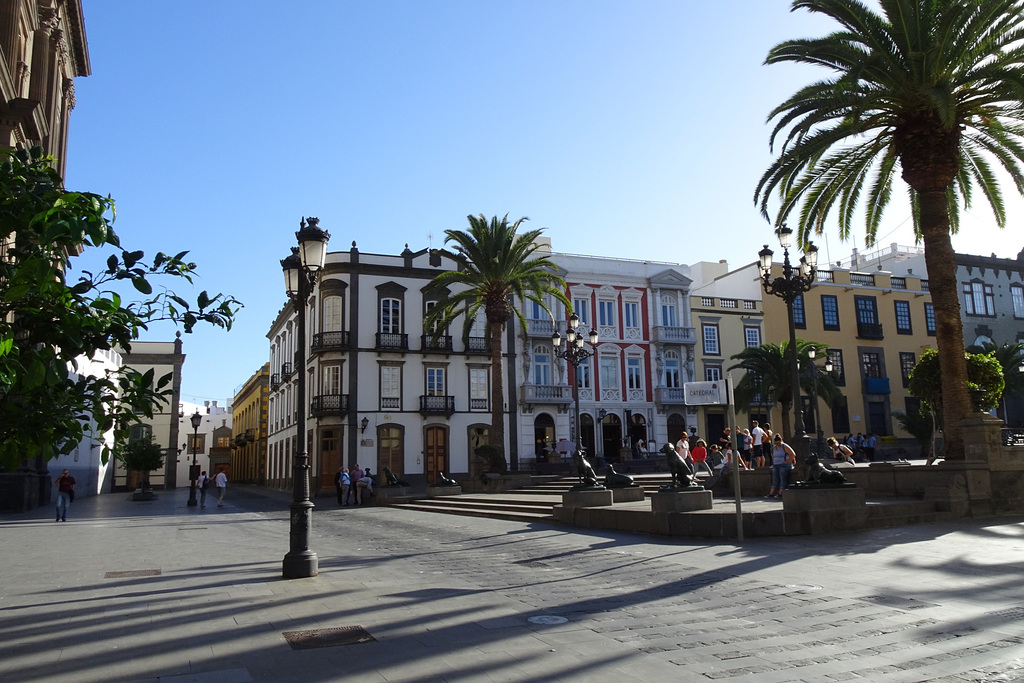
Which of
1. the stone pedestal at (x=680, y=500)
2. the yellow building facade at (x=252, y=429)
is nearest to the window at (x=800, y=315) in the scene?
the stone pedestal at (x=680, y=500)

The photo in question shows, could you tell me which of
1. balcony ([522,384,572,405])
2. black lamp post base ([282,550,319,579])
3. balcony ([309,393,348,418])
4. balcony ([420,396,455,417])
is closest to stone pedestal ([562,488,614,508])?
black lamp post base ([282,550,319,579])

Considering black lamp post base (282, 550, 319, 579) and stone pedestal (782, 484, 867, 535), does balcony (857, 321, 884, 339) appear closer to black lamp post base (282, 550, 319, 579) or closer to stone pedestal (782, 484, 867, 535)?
stone pedestal (782, 484, 867, 535)

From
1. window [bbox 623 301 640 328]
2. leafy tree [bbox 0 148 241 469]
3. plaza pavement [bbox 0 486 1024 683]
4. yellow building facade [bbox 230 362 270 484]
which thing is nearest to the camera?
leafy tree [bbox 0 148 241 469]

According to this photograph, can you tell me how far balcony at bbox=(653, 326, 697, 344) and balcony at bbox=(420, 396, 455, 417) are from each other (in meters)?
12.8

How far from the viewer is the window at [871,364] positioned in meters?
47.8

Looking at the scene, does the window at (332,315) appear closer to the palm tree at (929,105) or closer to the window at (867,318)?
A: the palm tree at (929,105)

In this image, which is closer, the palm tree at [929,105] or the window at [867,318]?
the palm tree at [929,105]

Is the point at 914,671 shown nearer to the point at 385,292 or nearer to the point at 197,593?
the point at 197,593

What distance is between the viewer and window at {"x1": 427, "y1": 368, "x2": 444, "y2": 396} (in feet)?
132

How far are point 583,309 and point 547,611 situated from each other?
3609 centimetres

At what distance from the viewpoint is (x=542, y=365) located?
140 ft

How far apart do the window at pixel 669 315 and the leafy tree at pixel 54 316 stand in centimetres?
4078

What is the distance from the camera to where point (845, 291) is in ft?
158

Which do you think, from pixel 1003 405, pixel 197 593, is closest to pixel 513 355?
pixel 1003 405
